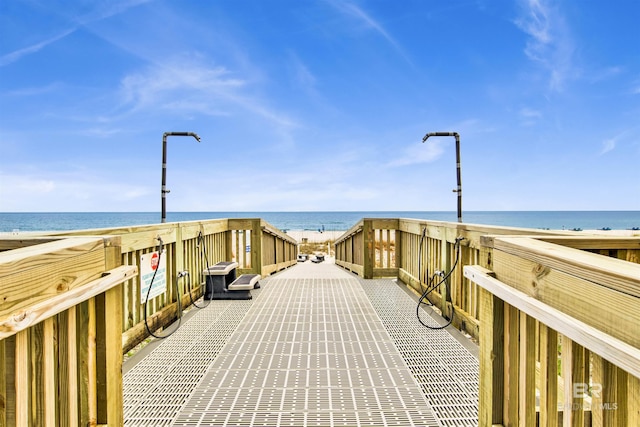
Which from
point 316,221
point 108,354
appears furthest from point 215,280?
point 316,221

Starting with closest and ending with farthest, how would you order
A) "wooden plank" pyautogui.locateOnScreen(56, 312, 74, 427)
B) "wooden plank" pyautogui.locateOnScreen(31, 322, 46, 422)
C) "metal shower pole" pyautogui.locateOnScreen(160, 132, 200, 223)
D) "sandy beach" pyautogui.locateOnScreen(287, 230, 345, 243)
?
"wooden plank" pyautogui.locateOnScreen(31, 322, 46, 422) < "wooden plank" pyautogui.locateOnScreen(56, 312, 74, 427) < "metal shower pole" pyautogui.locateOnScreen(160, 132, 200, 223) < "sandy beach" pyautogui.locateOnScreen(287, 230, 345, 243)

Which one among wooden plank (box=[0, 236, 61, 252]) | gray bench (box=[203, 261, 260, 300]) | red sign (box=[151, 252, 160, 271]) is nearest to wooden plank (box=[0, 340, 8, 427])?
wooden plank (box=[0, 236, 61, 252])

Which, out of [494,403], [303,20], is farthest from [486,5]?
[494,403]

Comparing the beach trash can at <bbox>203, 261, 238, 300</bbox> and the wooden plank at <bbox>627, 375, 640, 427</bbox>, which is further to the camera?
the beach trash can at <bbox>203, 261, 238, 300</bbox>

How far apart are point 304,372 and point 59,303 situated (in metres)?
1.88

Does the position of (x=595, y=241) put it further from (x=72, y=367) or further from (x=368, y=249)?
(x=368, y=249)

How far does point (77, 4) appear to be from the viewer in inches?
460

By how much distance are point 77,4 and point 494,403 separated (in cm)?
1670

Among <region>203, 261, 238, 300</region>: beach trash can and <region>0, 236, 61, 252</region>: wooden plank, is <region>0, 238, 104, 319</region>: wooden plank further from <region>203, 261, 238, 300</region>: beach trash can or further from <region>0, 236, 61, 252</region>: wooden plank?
<region>203, 261, 238, 300</region>: beach trash can

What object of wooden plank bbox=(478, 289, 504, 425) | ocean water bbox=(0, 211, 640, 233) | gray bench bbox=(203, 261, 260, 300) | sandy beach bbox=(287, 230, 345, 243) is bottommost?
sandy beach bbox=(287, 230, 345, 243)

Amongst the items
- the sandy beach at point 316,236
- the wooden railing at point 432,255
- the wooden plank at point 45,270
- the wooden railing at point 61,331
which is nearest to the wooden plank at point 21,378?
the wooden railing at point 61,331

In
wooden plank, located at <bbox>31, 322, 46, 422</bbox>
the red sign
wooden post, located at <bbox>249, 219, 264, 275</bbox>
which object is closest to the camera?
wooden plank, located at <bbox>31, 322, 46, 422</bbox>

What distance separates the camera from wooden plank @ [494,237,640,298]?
0.73 m

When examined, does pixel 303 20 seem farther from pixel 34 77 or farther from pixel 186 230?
pixel 34 77
